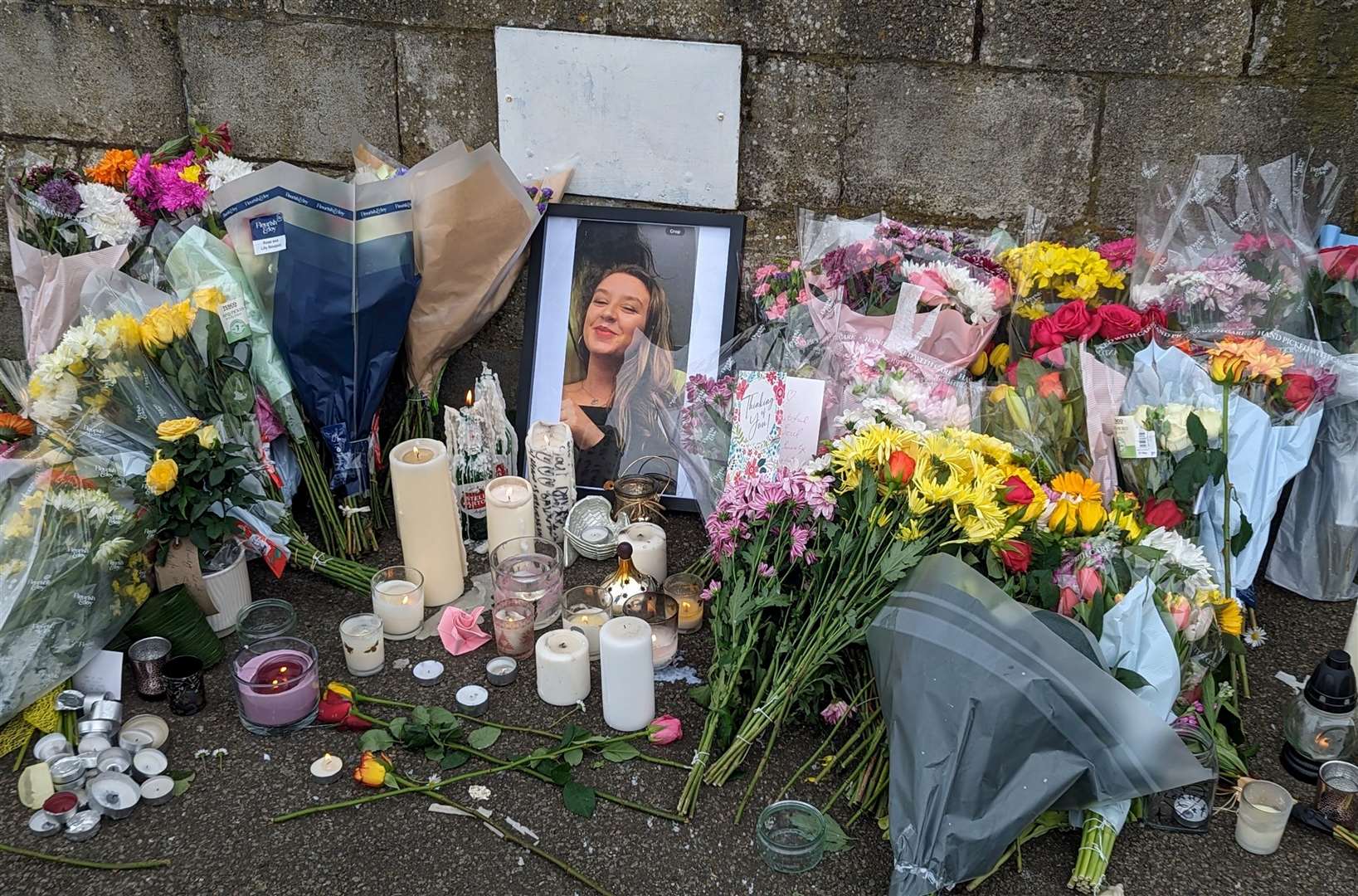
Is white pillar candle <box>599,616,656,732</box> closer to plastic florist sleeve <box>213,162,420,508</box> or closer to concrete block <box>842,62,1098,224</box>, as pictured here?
plastic florist sleeve <box>213,162,420,508</box>

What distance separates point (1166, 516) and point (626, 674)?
131 cm

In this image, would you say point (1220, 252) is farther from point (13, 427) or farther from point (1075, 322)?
point (13, 427)

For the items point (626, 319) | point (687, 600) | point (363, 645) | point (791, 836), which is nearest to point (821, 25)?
point (626, 319)

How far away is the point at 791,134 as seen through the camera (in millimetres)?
3221

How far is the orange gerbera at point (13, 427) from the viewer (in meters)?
2.69

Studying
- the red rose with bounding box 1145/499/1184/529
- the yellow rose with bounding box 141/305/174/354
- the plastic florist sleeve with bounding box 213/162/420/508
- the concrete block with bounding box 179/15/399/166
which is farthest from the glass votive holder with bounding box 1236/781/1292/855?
the concrete block with bounding box 179/15/399/166

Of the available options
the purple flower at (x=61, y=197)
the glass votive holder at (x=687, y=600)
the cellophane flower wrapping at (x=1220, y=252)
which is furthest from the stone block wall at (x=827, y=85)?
the glass votive holder at (x=687, y=600)

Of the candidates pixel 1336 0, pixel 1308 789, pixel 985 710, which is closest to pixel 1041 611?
pixel 985 710

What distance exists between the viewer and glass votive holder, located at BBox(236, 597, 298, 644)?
241cm

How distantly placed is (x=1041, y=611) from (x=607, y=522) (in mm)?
1384

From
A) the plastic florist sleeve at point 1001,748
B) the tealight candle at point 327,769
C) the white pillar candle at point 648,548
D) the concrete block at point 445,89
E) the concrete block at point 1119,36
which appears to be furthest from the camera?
the concrete block at point 445,89

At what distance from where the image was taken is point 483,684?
2.50 meters

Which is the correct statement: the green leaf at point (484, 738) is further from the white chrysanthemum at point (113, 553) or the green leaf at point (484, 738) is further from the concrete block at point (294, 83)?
the concrete block at point (294, 83)

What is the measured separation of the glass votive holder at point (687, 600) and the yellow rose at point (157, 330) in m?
1.46
